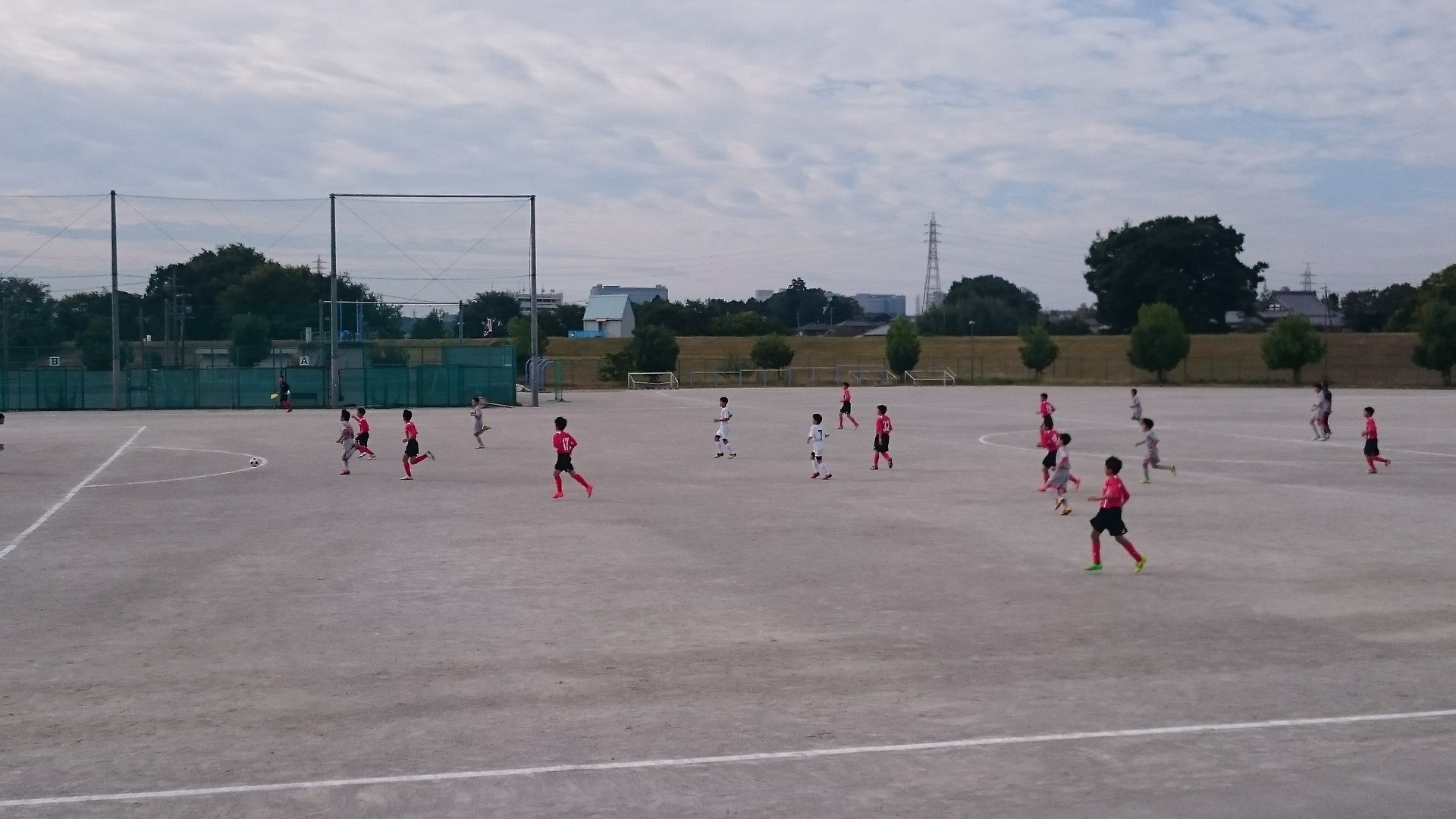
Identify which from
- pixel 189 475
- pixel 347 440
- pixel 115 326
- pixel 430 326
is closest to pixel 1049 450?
pixel 347 440

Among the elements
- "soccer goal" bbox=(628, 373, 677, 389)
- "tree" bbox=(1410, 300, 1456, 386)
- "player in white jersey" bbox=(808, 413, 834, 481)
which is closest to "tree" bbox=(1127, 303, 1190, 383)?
"tree" bbox=(1410, 300, 1456, 386)

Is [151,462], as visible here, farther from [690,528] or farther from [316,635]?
[316,635]

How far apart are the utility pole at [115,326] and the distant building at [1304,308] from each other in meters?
→ 133

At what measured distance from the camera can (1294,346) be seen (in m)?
88.7

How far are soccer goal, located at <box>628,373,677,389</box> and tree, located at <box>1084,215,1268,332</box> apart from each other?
54.8 m

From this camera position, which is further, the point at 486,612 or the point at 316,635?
the point at 486,612

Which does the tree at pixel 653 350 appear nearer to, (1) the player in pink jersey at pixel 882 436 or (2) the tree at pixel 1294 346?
(2) the tree at pixel 1294 346

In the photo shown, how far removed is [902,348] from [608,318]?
4452cm

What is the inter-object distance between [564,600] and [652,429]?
29.4m

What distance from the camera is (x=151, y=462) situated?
29.7 meters

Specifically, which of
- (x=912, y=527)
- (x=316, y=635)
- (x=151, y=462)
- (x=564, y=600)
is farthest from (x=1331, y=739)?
(x=151, y=462)

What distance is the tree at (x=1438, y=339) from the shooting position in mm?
85188

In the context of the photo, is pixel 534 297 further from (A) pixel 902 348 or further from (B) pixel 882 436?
(A) pixel 902 348

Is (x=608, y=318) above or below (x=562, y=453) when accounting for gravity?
above
